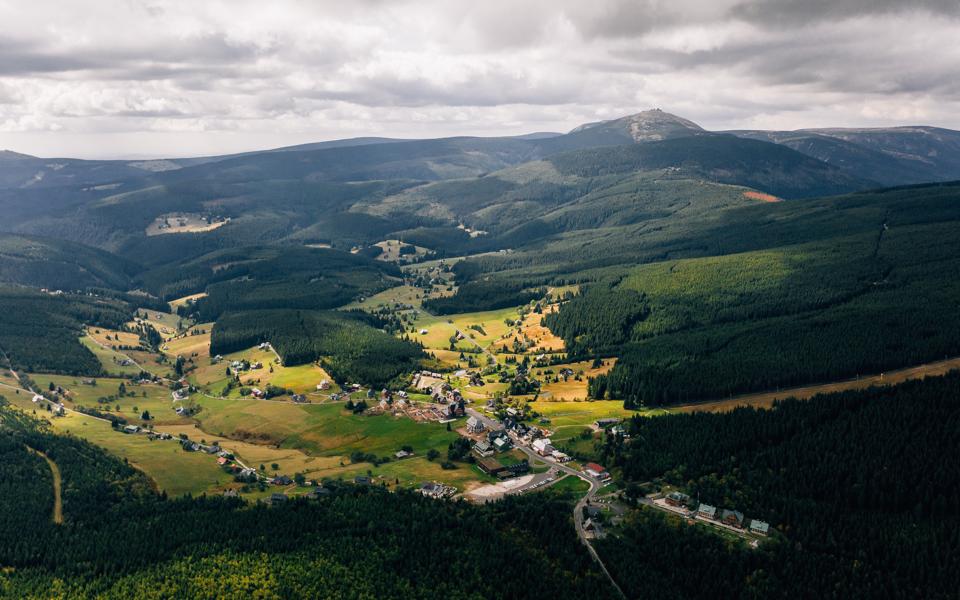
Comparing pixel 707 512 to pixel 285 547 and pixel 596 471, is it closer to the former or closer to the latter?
pixel 596 471

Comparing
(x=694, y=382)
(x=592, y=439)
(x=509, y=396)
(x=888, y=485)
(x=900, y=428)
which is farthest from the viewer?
(x=509, y=396)

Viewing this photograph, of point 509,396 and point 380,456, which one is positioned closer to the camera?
point 380,456

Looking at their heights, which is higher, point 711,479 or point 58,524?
point 711,479

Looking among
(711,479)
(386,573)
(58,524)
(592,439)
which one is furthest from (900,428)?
(58,524)

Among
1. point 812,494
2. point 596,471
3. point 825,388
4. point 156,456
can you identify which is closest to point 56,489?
point 156,456

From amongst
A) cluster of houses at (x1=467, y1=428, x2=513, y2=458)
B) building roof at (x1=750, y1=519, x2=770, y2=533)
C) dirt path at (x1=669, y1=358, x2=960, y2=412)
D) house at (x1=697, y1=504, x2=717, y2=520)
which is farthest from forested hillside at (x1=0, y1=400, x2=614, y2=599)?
dirt path at (x1=669, y1=358, x2=960, y2=412)

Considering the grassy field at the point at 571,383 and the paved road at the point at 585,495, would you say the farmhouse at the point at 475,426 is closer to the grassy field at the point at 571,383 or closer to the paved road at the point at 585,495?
the paved road at the point at 585,495

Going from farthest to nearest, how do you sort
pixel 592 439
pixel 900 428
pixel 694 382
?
1. pixel 694 382
2. pixel 592 439
3. pixel 900 428

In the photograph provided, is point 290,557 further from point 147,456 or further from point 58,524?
point 147,456
